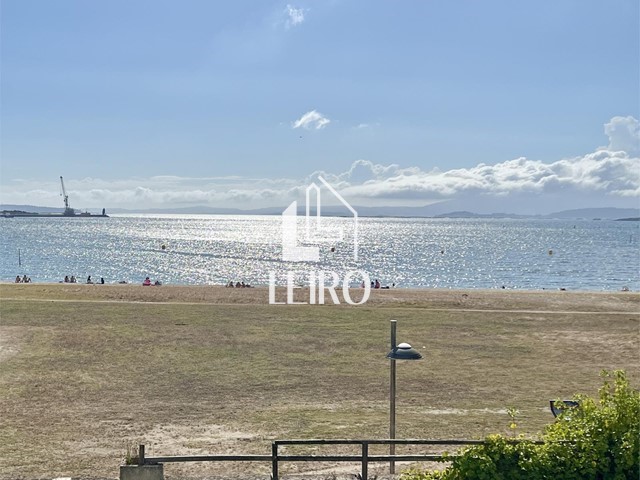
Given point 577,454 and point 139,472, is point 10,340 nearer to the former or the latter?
point 139,472

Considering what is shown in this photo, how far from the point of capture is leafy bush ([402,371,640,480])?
7117mm

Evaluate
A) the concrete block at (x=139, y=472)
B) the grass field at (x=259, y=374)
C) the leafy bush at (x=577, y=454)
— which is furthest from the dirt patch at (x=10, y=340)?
the leafy bush at (x=577, y=454)

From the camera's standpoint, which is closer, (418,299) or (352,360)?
(352,360)

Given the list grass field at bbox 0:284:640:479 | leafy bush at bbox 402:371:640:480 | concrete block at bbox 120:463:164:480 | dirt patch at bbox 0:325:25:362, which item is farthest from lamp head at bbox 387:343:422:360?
dirt patch at bbox 0:325:25:362

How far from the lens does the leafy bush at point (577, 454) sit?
7.12 metres

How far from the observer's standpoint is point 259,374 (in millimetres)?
18688

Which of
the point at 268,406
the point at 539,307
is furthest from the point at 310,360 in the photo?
the point at 539,307

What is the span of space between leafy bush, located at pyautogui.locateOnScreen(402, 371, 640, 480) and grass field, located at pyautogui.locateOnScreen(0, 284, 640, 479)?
4.79 meters

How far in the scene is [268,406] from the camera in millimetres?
15625

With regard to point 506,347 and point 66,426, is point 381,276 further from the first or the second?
point 66,426

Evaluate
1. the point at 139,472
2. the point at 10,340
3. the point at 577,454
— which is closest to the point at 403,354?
the point at 577,454

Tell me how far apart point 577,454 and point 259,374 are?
41.2 ft

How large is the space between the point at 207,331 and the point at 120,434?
1166cm

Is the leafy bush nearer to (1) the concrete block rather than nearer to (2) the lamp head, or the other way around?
(2) the lamp head
